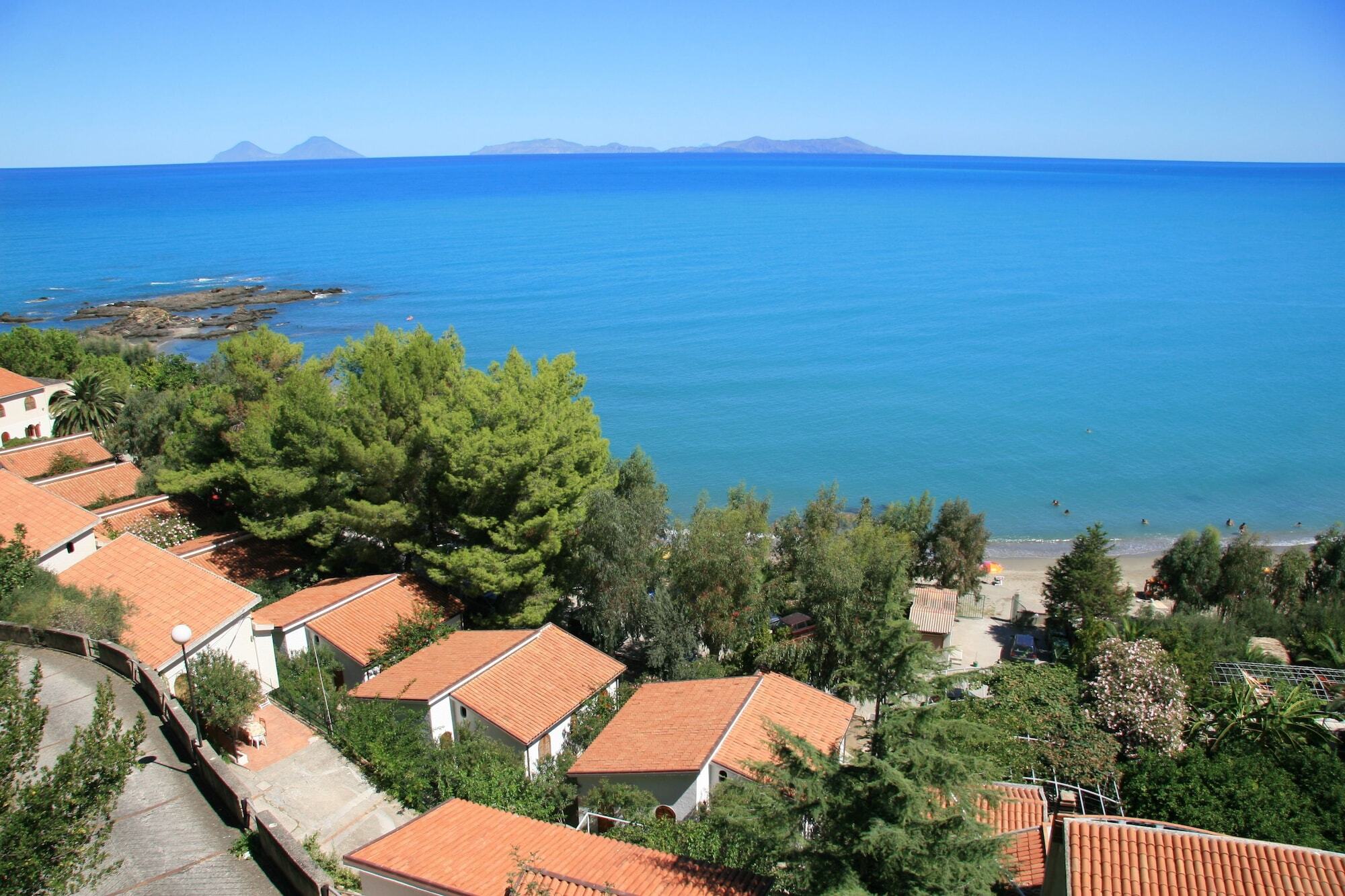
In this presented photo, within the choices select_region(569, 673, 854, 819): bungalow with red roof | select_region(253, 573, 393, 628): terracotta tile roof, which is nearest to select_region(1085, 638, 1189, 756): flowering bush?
select_region(569, 673, 854, 819): bungalow with red roof

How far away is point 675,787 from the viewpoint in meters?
15.3

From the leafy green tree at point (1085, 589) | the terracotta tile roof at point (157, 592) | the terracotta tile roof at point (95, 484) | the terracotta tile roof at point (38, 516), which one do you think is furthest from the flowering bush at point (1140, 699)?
the terracotta tile roof at point (95, 484)

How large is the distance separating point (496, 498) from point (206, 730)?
9.05 metres

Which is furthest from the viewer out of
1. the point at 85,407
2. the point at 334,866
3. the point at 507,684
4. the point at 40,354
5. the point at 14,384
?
the point at 40,354

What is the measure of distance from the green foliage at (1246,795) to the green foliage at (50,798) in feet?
47.6

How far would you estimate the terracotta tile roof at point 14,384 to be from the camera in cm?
3360

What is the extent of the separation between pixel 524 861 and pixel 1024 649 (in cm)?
1778

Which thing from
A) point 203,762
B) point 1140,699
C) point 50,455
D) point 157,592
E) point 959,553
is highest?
point 203,762

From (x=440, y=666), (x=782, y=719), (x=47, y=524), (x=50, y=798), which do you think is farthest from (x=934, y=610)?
(x=47, y=524)

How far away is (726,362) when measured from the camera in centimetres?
6328

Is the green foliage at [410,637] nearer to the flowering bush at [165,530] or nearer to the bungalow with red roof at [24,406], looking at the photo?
the flowering bush at [165,530]

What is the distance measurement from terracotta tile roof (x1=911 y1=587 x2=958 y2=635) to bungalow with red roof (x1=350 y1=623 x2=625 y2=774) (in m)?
9.50

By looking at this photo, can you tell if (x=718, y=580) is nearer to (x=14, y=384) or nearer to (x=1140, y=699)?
(x=1140, y=699)

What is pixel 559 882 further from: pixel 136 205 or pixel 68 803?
pixel 136 205
